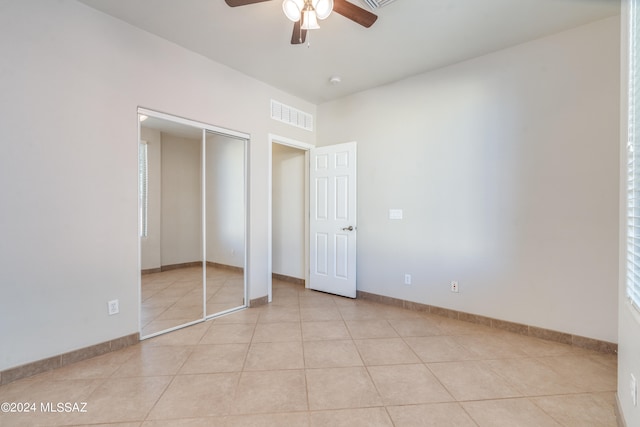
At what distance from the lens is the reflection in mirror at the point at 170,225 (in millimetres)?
2656

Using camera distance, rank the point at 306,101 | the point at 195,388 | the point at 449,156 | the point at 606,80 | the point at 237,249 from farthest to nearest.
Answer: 1. the point at 306,101
2. the point at 237,249
3. the point at 449,156
4. the point at 606,80
5. the point at 195,388

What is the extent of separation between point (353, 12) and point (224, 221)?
96.9 inches

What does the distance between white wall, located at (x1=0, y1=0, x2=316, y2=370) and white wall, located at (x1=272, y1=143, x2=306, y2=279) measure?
82.1 inches

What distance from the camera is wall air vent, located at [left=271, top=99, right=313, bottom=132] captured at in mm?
3760

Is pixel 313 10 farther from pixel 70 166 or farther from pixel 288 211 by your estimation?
pixel 288 211

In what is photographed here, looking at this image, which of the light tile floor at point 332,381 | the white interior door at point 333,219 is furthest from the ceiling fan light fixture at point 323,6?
the light tile floor at point 332,381

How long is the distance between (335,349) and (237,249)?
170cm

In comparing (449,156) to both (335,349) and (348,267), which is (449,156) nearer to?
(348,267)

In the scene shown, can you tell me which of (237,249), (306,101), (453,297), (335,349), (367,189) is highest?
(306,101)

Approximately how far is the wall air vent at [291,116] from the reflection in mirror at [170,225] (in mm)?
1169

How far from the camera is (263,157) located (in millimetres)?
3602

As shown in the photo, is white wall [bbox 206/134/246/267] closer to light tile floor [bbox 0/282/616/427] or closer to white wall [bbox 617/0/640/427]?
light tile floor [bbox 0/282/616/427]

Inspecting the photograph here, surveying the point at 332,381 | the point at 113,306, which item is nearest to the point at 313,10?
the point at 332,381

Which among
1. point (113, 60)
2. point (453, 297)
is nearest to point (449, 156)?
point (453, 297)
